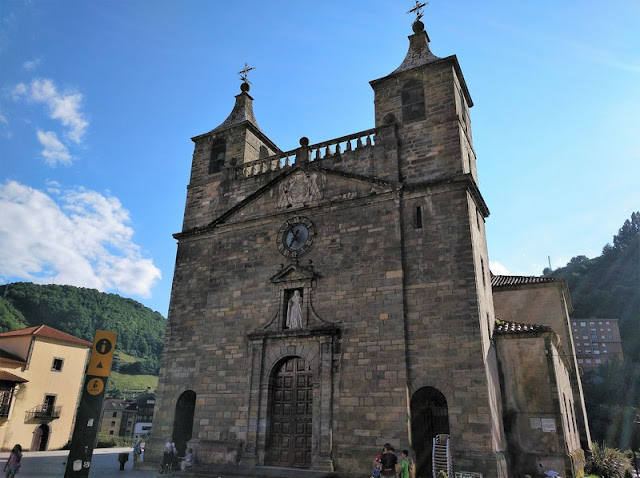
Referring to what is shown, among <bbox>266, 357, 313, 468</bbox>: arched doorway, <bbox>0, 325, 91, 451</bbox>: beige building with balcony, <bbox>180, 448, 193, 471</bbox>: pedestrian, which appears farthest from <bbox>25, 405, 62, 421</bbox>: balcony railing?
<bbox>266, 357, 313, 468</bbox>: arched doorway

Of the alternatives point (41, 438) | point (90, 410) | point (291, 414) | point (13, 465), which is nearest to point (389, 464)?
point (291, 414)

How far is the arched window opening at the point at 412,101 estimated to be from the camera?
16688 millimetres

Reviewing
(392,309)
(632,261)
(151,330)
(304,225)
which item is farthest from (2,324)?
(632,261)

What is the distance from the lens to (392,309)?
13961 millimetres

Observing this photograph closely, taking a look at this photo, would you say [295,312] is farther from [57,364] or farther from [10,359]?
[57,364]

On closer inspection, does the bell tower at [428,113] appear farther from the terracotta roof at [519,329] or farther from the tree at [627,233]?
the tree at [627,233]

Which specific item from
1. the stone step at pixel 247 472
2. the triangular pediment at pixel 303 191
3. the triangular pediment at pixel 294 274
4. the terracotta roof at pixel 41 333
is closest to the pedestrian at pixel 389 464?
the stone step at pixel 247 472

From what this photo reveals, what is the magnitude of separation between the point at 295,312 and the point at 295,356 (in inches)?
56.7

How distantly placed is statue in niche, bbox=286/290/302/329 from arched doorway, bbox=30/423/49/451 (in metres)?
23.4

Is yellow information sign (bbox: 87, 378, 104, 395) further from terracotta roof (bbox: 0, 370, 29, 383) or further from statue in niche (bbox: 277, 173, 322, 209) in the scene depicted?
terracotta roof (bbox: 0, 370, 29, 383)

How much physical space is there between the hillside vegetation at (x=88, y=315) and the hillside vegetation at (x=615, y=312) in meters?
63.2

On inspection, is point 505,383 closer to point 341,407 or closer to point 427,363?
point 427,363

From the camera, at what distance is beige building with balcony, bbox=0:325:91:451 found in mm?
27438

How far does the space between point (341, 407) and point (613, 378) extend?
46.0m
